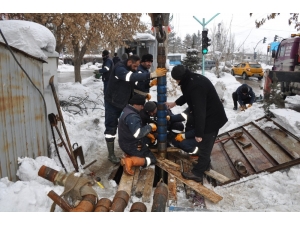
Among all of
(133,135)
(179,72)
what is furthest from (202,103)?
(133,135)

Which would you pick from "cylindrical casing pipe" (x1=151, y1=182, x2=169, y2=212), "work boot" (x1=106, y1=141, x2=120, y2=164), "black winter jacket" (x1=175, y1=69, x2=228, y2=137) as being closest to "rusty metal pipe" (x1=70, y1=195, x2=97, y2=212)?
"cylindrical casing pipe" (x1=151, y1=182, x2=169, y2=212)

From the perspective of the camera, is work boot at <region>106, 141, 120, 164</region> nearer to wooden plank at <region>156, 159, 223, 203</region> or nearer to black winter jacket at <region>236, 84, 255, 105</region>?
wooden plank at <region>156, 159, 223, 203</region>

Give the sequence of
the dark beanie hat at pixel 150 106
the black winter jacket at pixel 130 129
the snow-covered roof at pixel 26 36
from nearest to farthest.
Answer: the snow-covered roof at pixel 26 36 < the black winter jacket at pixel 130 129 < the dark beanie hat at pixel 150 106

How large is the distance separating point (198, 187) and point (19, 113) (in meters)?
2.56

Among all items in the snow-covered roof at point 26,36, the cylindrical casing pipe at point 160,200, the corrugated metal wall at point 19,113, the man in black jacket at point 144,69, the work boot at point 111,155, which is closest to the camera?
the cylindrical casing pipe at point 160,200

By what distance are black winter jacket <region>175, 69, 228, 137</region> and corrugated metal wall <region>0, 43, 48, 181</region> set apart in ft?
7.08

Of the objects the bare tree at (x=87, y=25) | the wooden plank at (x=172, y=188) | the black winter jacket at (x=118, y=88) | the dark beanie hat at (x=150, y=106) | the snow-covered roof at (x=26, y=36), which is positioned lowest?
the wooden plank at (x=172, y=188)

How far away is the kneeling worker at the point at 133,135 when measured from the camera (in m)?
3.58

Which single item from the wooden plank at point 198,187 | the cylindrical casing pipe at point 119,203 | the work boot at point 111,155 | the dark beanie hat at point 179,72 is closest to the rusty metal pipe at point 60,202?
the cylindrical casing pipe at point 119,203

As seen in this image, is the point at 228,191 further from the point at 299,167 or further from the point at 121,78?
the point at 121,78

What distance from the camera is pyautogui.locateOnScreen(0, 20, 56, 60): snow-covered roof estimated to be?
333 centimetres

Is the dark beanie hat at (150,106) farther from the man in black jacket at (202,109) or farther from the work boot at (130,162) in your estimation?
the work boot at (130,162)

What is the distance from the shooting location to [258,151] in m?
4.24

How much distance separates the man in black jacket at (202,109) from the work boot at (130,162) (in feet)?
2.26
